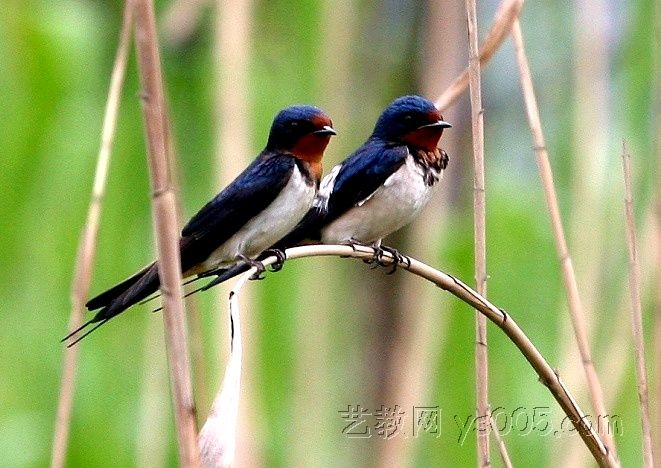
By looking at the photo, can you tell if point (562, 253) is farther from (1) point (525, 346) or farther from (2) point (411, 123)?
(2) point (411, 123)

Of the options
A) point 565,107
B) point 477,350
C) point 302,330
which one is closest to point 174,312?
point 477,350

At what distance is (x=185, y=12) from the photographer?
5.55 feet

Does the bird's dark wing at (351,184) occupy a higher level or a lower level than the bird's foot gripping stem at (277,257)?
higher

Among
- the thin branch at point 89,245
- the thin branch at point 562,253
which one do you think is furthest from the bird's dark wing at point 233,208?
the thin branch at point 562,253

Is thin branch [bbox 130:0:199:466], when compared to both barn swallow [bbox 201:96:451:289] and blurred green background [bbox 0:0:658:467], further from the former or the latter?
barn swallow [bbox 201:96:451:289]

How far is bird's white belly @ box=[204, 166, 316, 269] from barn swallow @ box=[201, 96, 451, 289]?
0.50ft

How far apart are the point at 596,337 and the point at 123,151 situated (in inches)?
32.0

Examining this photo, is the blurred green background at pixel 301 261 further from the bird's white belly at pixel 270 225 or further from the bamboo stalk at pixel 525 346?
the bamboo stalk at pixel 525 346

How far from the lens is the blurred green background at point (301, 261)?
159 cm

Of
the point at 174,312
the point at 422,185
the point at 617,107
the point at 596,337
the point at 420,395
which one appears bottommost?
the point at 174,312

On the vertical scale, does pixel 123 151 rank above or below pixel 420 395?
above

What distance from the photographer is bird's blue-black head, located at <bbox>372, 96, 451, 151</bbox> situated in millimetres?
1681

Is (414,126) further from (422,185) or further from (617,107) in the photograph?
(617,107)

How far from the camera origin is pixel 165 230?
2.43 ft
